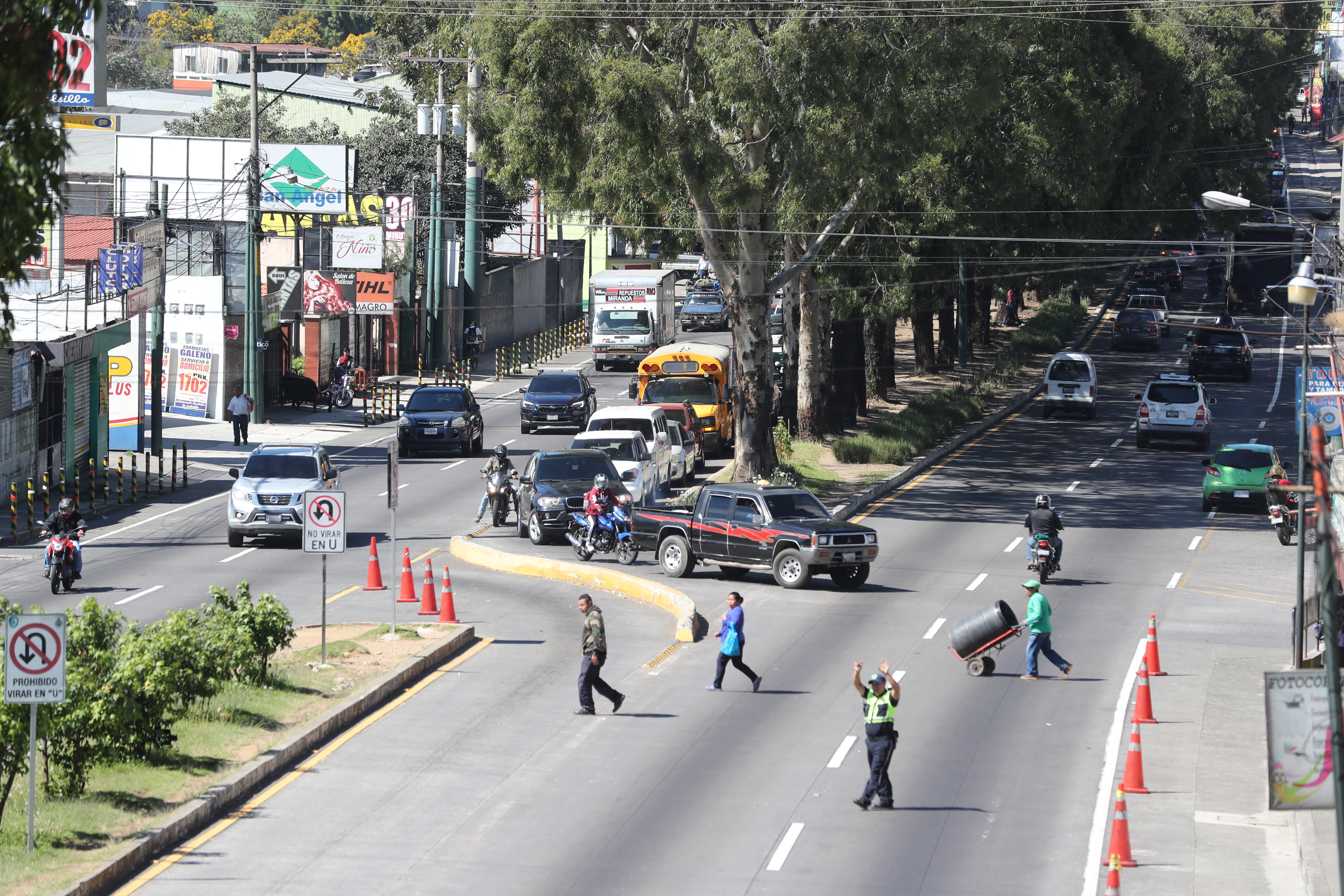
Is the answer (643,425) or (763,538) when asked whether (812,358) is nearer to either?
(643,425)

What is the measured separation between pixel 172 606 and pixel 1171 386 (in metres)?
30.8

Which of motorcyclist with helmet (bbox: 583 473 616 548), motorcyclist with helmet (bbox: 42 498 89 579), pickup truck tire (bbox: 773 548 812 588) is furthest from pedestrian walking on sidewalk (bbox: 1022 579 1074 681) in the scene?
motorcyclist with helmet (bbox: 42 498 89 579)

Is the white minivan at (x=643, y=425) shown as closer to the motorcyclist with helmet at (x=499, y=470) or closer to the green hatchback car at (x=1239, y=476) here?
the motorcyclist with helmet at (x=499, y=470)

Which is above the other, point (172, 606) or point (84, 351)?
point (84, 351)

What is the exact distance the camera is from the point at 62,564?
2492 cm

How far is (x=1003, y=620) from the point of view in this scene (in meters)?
20.6

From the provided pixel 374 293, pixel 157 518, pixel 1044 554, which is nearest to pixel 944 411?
pixel 374 293

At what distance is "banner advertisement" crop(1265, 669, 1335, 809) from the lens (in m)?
9.02

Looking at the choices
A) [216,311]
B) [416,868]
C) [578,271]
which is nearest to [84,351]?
[216,311]

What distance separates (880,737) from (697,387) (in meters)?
30.0

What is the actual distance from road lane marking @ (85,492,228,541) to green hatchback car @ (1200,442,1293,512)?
876 inches

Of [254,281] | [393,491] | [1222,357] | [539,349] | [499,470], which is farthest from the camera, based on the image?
[539,349]

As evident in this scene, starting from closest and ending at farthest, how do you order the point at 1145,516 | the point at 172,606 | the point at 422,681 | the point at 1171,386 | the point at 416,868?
the point at 416,868
the point at 422,681
the point at 172,606
the point at 1145,516
the point at 1171,386

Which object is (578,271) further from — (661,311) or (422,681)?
(422,681)
